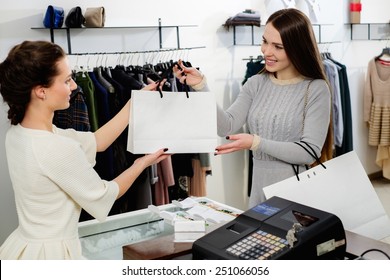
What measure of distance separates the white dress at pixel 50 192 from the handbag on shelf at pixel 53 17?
160 centimetres

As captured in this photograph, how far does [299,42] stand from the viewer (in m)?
1.82

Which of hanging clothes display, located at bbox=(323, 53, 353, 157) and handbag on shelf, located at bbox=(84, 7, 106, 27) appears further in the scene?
hanging clothes display, located at bbox=(323, 53, 353, 157)

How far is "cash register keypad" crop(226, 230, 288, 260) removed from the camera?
1.04 m

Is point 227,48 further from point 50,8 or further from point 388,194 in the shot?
point 388,194

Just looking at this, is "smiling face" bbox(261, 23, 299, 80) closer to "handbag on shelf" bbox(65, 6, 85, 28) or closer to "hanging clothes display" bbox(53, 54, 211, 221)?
"hanging clothes display" bbox(53, 54, 211, 221)

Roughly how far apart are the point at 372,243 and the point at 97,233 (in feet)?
2.60

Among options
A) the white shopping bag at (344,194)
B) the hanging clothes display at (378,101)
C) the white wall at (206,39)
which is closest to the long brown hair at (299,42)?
the white shopping bag at (344,194)

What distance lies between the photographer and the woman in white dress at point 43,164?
1.25 m

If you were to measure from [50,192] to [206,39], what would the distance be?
2496 mm

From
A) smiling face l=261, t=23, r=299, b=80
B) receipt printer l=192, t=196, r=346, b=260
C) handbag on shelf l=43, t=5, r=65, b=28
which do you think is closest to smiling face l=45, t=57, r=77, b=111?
receipt printer l=192, t=196, r=346, b=260

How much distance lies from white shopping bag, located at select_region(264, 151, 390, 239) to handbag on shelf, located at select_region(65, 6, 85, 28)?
183 centimetres

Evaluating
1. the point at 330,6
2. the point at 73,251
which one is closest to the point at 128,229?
the point at 73,251

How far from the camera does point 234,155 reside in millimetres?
3863

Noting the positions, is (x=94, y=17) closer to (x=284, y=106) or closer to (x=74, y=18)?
(x=74, y=18)
